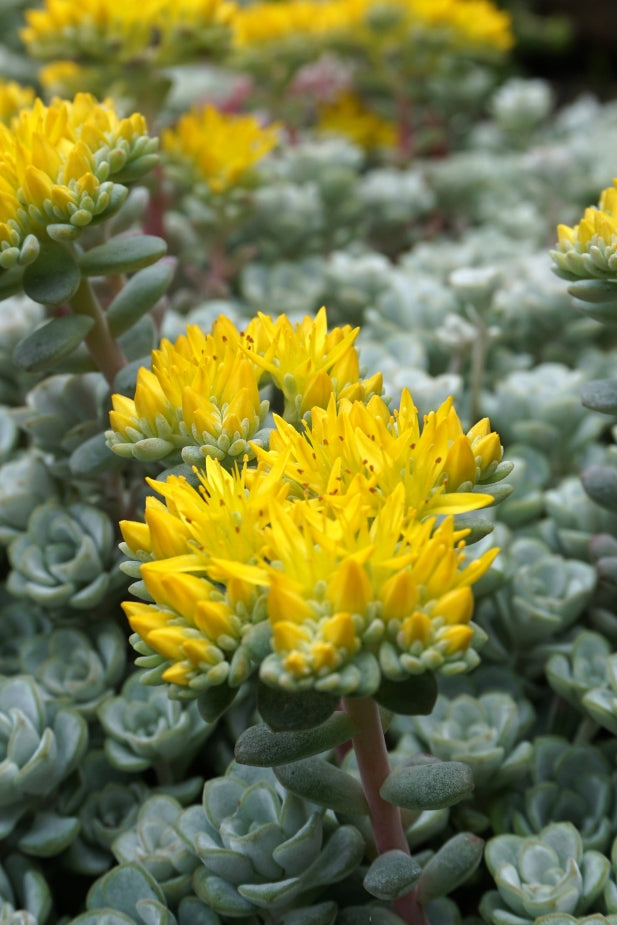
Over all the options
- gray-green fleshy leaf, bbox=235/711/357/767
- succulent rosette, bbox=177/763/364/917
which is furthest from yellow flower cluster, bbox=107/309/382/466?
succulent rosette, bbox=177/763/364/917

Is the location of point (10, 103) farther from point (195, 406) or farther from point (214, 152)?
point (195, 406)

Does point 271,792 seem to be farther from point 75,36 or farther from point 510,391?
point 75,36

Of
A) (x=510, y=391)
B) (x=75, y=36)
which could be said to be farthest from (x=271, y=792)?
(x=75, y=36)

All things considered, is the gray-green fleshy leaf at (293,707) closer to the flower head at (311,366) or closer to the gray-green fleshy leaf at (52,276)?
the flower head at (311,366)

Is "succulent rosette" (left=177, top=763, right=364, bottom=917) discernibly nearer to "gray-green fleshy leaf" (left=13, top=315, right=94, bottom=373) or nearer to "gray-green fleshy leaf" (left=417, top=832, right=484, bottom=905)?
"gray-green fleshy leaf" (left=417, top=832, right=484, bottom=905)

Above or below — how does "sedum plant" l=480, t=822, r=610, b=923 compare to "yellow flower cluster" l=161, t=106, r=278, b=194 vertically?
below

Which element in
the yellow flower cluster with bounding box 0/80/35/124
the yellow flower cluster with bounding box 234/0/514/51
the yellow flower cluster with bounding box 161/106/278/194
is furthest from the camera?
the yellow flower cluster with bounding box 234/0/514/51

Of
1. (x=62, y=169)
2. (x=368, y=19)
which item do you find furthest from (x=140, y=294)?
(x=368, y=19)
